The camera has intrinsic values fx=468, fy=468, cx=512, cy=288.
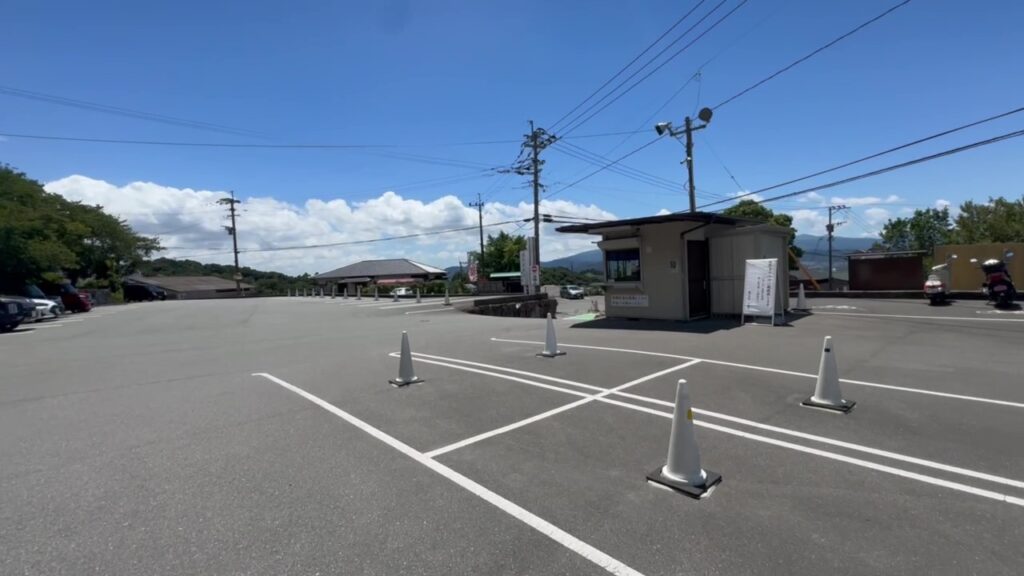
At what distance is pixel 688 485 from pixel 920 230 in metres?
76.2

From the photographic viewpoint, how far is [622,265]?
1467cm

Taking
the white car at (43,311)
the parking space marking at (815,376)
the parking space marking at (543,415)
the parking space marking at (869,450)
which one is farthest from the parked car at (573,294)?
the parking space marking at (869,450)

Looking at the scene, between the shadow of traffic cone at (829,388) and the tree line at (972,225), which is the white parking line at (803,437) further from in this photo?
the tree line at (972,225)

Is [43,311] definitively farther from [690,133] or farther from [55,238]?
[690,133]

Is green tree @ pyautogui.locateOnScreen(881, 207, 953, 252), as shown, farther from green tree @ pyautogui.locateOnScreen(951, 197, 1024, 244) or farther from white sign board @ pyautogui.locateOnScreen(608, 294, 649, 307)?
white sign board @ pyautogui.locateOnScreen(608, 294, 649, 307)

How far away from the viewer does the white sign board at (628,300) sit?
14.1 meters

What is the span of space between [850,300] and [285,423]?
20.1 meters

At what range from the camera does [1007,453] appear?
3.97 metres

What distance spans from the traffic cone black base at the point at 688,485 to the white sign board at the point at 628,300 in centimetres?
1062

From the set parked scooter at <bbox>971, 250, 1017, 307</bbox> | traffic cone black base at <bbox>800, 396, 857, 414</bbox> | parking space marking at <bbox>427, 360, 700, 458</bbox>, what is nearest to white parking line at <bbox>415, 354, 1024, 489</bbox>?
parking space marking at <bbox>427, 360, 700, 458</bbox>

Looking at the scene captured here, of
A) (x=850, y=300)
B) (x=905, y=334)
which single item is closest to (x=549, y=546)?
(x=905, y=334)

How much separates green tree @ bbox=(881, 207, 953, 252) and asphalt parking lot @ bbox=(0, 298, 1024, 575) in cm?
6667

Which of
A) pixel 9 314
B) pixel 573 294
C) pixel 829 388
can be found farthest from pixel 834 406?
pixel 573 294

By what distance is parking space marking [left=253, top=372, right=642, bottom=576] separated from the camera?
2672 millimetres
